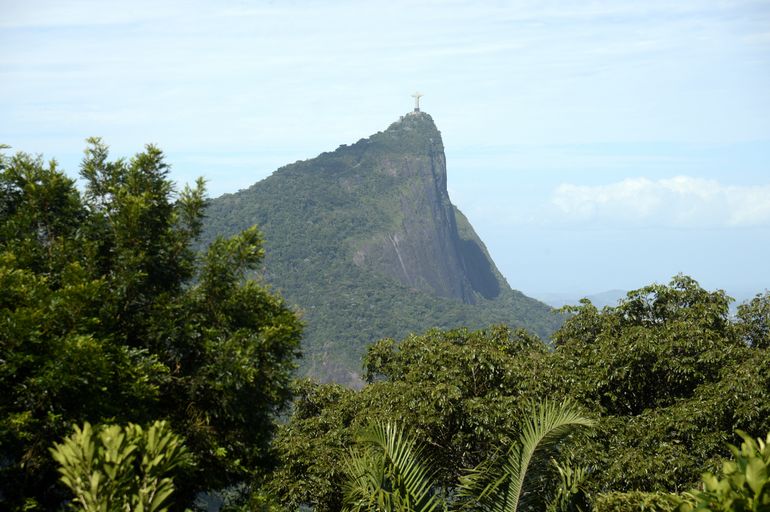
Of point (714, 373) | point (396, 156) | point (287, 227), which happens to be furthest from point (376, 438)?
point (396, 156)

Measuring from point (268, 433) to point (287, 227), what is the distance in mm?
146022

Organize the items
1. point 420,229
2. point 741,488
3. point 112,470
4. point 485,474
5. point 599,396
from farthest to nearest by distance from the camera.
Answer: point 420,229 < point 599,396 < point 485,474 < point 112,470 < point 741,488

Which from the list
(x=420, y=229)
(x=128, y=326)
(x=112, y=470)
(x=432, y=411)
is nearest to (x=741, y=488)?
(x=112, y=470)

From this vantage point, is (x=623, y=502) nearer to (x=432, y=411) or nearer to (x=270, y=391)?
(x=270, y=391)

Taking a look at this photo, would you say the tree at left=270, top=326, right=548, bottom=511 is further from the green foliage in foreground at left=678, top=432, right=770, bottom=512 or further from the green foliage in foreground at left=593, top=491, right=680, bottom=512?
the green foliage in foreground at left=678, top=432, right=770, bottom=512

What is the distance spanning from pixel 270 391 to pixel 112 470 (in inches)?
227

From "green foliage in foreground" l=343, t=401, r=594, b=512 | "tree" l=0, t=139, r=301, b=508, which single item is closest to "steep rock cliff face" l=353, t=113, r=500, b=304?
"tree" l=0, t=139, r=301, b=508

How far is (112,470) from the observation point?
5379 mm

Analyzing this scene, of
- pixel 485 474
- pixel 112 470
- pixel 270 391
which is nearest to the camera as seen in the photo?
pixel 112 470

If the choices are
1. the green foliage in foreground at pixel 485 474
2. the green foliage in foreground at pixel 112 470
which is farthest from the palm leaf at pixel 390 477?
the green foliage in foreground at pixel 112 470

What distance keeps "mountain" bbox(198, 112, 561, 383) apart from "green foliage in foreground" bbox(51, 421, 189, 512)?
105274mm

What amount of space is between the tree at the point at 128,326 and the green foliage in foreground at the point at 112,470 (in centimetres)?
353

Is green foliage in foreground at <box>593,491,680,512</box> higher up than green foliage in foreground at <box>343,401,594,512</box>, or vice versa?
green foliage in foreground at <box>343,401,594,512</box>

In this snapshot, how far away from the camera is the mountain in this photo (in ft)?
423
